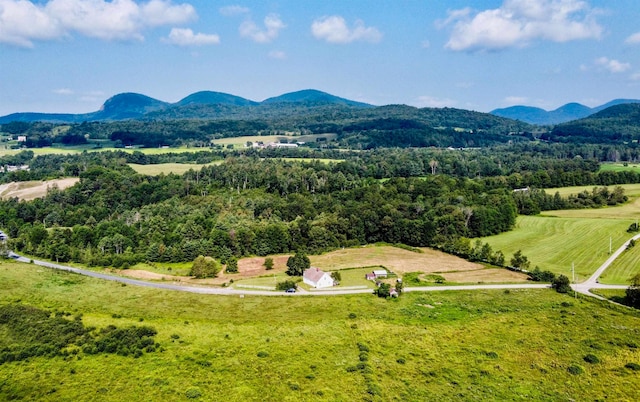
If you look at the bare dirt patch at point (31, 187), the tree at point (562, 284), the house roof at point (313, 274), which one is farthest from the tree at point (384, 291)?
the bare dirt patch at point (31, 187)

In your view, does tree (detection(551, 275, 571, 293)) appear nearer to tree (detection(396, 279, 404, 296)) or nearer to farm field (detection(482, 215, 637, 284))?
farm field (detection(482, 215, 637, 284))

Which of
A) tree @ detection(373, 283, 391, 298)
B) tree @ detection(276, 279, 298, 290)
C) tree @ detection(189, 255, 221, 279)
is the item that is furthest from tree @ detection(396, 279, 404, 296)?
tree @ detection(189, 255, 221, 279)

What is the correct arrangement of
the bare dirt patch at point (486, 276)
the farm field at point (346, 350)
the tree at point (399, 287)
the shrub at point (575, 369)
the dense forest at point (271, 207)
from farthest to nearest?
the dense forest at point (271, 207), the bare dirt patch at point (486, 276), the tree at point (399, 287), the shrub at point (575, 369), the farm field at point (346, 350)

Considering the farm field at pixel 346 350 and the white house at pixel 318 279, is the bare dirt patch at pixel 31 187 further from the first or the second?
the white house at pixel 318 279

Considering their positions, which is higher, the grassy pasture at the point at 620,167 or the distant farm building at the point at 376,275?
the grassy pasture at the point at 620,167

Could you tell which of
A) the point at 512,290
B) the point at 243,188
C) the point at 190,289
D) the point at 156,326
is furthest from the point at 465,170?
the point at 156,326

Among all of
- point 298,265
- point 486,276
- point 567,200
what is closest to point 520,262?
point 486,276
